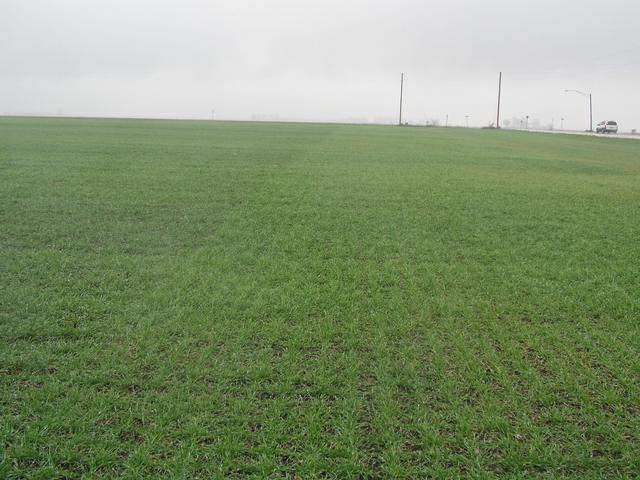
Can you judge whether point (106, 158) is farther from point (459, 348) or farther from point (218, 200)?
point (459, 348)

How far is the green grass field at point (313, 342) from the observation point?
2.18 metres

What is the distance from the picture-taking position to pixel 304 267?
469 cm

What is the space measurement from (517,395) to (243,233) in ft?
13.0

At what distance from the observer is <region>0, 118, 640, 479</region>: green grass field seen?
2.18m

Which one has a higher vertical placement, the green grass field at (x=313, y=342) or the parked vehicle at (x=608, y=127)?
the parked vehicle at (x=608, y=127)

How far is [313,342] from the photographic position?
126 inches

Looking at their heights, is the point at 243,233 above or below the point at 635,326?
above

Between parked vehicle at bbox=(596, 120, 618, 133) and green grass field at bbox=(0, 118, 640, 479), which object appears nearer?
green grass field at bbox=(0, 118, 640, 479)

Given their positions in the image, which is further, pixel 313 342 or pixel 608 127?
pixel 608 127

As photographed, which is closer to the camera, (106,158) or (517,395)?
(517,395)

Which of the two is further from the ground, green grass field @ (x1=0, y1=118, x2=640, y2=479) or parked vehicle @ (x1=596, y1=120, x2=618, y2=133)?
parked vehicle @ (x1=596, y1=120, x2=618, y2=133)

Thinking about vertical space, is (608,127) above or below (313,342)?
above

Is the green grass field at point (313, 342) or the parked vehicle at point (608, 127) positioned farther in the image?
the parked vehicle at point (608, 127)

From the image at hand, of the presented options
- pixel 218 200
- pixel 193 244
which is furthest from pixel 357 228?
pixel 218 200
